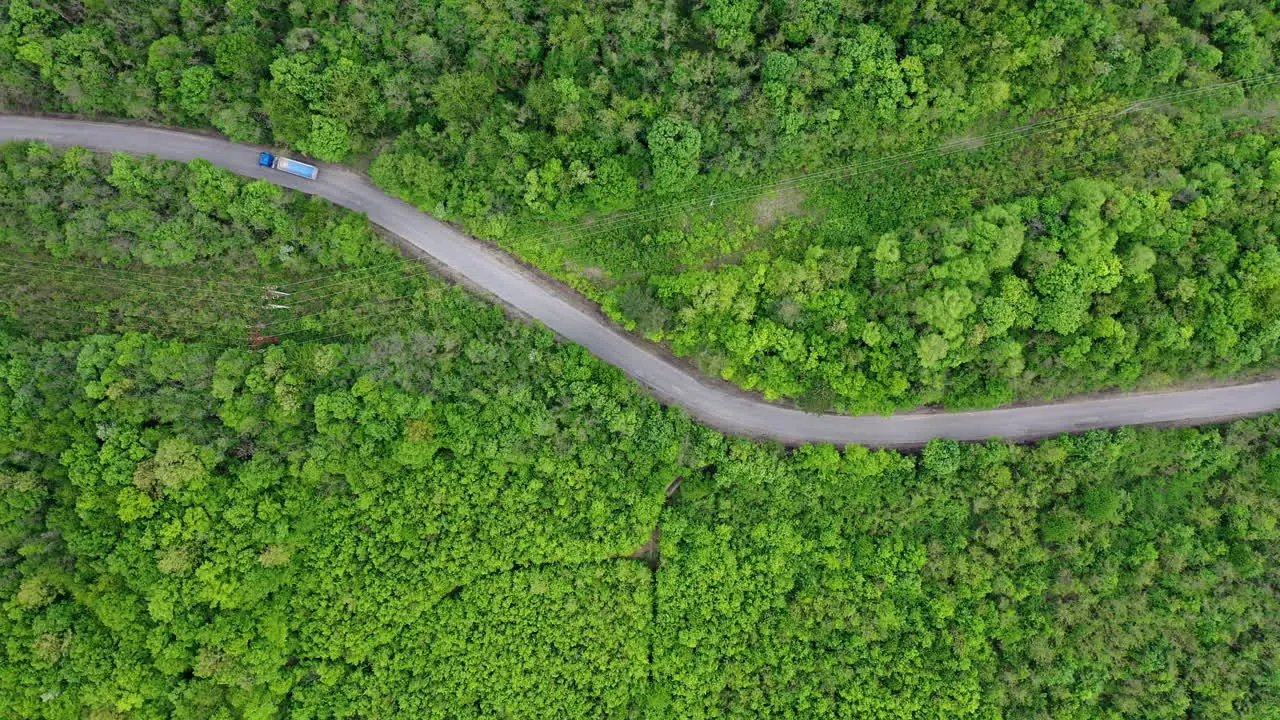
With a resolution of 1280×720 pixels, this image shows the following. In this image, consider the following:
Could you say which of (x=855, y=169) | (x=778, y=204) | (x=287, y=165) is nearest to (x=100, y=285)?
(x=287, y=165)

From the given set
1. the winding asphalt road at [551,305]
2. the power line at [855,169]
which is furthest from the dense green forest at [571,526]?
the power line at [855,169]

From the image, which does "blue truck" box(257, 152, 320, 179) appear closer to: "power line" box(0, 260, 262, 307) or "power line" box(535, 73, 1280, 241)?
"power line" box(0, 260, 262, 307)

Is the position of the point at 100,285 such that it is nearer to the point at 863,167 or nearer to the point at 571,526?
the point at 571,526

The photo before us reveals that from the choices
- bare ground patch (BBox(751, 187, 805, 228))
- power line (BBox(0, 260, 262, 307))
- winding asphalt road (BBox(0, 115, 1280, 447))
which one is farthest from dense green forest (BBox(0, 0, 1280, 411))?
power line (BBox(0, 260, 262, 307))

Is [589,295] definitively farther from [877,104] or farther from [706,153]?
[877,104]

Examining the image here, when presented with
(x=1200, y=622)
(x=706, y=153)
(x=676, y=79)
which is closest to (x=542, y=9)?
(x=676, y=79)

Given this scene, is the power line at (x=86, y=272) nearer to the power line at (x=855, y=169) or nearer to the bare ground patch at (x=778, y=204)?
the power line at (x=855, y=169)
